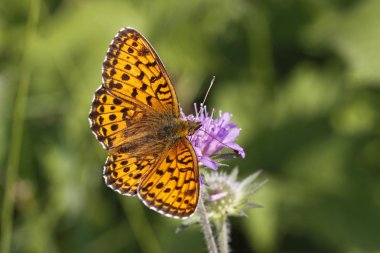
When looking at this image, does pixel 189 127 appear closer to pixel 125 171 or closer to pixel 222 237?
pixel 125 171

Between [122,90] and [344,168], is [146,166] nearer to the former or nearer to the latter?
[122,90]

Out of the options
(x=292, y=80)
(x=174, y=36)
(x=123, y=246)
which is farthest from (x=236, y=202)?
(x=174, y=36)

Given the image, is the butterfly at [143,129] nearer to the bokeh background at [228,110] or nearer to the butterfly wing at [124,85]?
the butterfly wing at [124,85]

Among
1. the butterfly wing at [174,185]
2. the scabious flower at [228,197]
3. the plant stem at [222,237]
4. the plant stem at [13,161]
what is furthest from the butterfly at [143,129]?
the plant stem at [13,161]

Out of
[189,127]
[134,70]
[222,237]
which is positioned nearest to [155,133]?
[189,127]

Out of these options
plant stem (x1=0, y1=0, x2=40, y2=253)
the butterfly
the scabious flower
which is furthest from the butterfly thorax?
plant stem (x1=0, y1=0, x2=40, y2=253)

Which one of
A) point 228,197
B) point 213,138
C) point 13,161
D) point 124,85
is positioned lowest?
point 228,197
